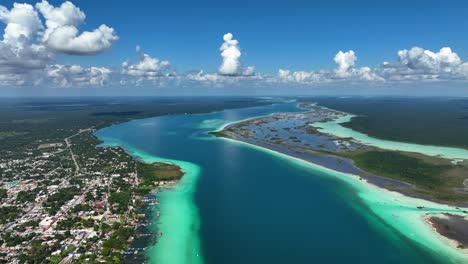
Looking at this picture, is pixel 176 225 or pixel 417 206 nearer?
pixel 176 225

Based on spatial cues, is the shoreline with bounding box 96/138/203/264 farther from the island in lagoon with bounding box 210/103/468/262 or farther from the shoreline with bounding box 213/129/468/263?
the island in lagoon with bounding box 210/103/468/262

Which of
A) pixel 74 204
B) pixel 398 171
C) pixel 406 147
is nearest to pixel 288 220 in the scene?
pixel 74 204

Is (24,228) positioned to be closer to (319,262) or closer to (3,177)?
(3,177)

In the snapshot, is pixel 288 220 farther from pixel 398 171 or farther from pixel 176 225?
pixel 398 171

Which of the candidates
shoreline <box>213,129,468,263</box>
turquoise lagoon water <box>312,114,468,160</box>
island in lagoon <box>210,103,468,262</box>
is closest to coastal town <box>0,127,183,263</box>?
shoreline <box>213,129,468,263</box>

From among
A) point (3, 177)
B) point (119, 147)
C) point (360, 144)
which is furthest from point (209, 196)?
point (360, 144)
